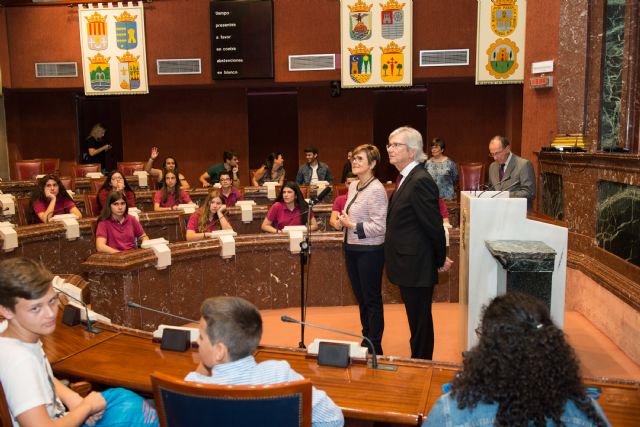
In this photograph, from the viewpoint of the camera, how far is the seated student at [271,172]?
906cm

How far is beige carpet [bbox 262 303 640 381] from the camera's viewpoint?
13.6 feet

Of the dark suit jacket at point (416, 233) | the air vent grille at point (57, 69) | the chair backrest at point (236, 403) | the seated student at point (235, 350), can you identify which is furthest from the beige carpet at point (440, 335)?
the air vent grille at point (57, 69)

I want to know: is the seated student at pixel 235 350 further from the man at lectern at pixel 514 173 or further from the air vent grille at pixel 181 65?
the air vent grille at pixel 181 65

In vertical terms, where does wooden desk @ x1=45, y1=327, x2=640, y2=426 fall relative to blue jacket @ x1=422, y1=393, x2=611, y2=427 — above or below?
below

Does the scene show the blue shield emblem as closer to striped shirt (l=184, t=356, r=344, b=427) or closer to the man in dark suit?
the man in dark suit

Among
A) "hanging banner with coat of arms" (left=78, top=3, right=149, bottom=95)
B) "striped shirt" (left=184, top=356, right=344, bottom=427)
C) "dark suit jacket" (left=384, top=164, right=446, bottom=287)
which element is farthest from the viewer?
"hanging banner with coat of arms" (left=78, top=3, right=149, bottom=95)

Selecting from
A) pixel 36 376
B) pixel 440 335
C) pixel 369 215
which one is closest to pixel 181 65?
pixel 440 335

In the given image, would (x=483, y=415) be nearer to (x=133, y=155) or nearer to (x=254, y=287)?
(x=254, y=287)

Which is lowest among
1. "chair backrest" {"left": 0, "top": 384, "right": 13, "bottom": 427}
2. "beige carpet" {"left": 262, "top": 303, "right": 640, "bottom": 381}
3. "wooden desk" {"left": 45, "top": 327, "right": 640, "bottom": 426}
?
"beige carpet" {"left": 262, "top": 303, "right": 640, "bottom": 381}

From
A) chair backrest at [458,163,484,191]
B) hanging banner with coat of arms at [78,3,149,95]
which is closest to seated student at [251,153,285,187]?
hanging banner with coat of arms at [78,3,149,95]

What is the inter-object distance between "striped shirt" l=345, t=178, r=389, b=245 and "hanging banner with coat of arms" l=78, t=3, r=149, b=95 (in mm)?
7128

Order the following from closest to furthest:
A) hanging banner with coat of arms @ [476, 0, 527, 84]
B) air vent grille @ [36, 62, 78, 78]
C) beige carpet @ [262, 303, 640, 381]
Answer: beige carpet @ [262, 303, 640, 381] → hanging banner with coat of arms @ [476, 0, 527, 84] → air vent grille @ [36, 62, 78, 78]

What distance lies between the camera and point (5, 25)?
10492mm

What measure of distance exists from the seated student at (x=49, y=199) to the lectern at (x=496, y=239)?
4388mm
